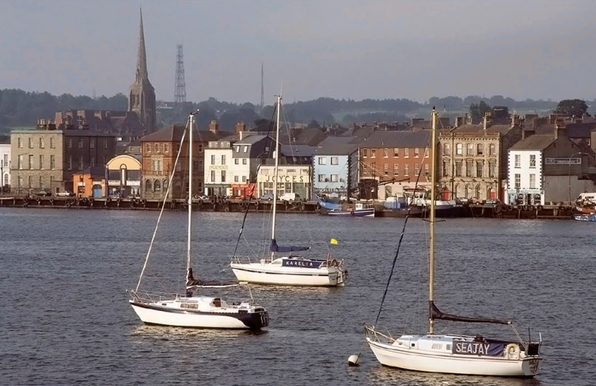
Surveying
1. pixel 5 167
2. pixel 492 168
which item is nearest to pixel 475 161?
pixel 492 168

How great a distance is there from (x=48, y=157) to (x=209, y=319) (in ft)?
423

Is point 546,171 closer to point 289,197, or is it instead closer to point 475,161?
point 475,161

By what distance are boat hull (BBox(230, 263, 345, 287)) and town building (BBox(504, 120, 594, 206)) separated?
77.8m

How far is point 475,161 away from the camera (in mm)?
150625

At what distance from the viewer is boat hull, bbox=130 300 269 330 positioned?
53281mm

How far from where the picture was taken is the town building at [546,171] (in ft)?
475

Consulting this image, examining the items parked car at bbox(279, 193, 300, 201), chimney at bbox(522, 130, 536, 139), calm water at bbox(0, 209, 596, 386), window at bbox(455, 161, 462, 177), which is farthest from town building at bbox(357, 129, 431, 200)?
calm water at bbox(0, 209, 596, 386)

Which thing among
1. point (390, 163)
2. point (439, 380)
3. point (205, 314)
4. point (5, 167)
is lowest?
point (439, 380)

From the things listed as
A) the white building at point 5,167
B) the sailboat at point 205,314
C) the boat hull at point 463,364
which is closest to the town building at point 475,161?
the white building at point 5,167

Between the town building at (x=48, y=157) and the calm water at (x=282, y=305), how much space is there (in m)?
59.9

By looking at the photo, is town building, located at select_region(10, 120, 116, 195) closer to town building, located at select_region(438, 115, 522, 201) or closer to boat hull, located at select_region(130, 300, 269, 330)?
town building, located at select_region(438, 115, 522, 201)

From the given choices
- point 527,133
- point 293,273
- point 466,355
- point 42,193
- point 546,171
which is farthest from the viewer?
point 42,193

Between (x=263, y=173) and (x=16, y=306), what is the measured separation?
9574 cm

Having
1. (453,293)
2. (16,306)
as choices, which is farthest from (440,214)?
(16,306)
